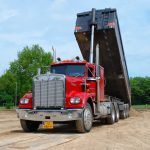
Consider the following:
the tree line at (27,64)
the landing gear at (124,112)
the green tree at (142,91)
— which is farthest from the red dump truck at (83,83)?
the green tree at (142,91)

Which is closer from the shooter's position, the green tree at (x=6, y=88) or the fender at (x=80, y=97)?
the fender at (x=80, y=97)

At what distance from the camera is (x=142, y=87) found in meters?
96.4

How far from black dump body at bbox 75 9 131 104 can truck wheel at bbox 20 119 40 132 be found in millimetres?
4915

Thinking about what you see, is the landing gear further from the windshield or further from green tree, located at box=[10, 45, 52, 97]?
green tree, located at box=[10, 45, 52, 97]

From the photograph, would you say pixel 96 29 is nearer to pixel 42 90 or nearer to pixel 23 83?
pixel 42 90

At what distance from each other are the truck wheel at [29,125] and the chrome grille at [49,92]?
2.70ft

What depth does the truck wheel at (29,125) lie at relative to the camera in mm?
13539

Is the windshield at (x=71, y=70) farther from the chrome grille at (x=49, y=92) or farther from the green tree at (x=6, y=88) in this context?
the green tree at (x=6, y=88)

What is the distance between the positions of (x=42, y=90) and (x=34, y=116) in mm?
870

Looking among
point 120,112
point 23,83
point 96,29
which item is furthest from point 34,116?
point 23,83

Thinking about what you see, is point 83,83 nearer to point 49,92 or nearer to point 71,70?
point 71,70

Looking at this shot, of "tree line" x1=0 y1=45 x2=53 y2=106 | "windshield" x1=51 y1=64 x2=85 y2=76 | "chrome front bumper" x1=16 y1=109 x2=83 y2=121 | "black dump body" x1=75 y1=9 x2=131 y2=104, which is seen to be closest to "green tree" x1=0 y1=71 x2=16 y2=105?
"tree line" x1=0 y1=45 x2=53 y2=106

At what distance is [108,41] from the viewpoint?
17.3 metres

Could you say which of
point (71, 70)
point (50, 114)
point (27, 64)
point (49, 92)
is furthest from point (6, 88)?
point (50, 114)
